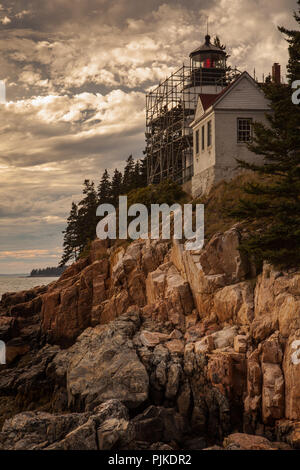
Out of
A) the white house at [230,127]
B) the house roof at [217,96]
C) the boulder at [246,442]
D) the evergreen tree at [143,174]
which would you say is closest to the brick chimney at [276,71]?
the house roof at [217,96]

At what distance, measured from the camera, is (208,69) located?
45.2 meters

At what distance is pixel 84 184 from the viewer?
211 feet

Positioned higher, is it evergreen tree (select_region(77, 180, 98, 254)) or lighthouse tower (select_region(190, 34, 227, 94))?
lighthouse tower (select_region(190, 34, 227, 94))

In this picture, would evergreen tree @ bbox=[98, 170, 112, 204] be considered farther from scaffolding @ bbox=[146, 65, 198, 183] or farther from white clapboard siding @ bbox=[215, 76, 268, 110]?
white clapboard siding @ bbox=[215, 76, 268, 110]

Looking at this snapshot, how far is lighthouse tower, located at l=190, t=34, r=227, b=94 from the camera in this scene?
146ft

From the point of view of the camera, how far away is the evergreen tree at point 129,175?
54191 millimetres

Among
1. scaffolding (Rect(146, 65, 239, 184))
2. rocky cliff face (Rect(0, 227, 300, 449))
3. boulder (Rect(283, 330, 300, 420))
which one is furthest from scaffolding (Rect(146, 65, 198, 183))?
boulder (Rect(283, 330, 300, 420))

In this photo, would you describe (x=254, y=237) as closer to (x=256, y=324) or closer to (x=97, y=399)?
(x=256, y=324)

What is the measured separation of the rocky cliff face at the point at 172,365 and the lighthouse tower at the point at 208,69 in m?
18.7

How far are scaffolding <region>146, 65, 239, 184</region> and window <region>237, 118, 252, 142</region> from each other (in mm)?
6962

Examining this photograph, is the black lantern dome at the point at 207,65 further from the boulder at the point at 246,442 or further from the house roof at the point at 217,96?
the boulder at the point at 246,442

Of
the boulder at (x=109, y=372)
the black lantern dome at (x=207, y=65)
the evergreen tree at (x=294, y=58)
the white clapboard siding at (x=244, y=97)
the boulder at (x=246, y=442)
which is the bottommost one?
the boulder at (x=246, y=442)

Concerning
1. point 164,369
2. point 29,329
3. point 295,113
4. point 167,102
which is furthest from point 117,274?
point 167,102

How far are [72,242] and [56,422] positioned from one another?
48.5 metres
